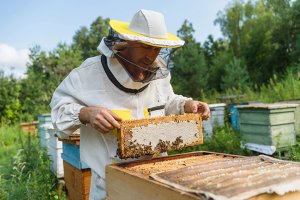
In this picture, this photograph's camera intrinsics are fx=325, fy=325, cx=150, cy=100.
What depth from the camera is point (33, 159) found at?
17.2ft

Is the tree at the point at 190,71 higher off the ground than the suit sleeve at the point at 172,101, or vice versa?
the tree at the point at 190,71

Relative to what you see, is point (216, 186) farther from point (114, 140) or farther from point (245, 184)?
point (114, 140)

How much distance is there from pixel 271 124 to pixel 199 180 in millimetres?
4048

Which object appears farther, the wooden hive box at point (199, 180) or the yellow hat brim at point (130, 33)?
the yellow hat brim at point (130, 33)

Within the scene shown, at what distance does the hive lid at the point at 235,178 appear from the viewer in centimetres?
100

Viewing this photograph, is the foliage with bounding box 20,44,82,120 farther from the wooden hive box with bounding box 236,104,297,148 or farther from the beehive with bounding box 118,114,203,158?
the beehive with bounding box 118,114,203,158

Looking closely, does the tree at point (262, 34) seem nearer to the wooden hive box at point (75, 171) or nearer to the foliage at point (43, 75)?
the foliage at point (43, 75)

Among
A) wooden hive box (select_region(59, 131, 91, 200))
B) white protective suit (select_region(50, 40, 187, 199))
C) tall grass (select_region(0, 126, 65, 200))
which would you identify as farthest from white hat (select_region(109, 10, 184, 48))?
tall grass (select_region(0, 126, 65, 200))

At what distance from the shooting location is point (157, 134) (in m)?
1.65

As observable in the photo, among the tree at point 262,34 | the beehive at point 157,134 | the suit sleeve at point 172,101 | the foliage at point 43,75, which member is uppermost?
the tree at point 262,34

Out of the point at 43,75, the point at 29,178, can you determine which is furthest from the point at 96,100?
the point at 43,75

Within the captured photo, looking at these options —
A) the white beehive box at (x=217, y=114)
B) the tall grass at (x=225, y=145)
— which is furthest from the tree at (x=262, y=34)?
the tall grass at (x=225, y=145)

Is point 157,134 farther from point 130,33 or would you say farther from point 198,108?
point 130,33

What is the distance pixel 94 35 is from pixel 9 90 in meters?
27.1
